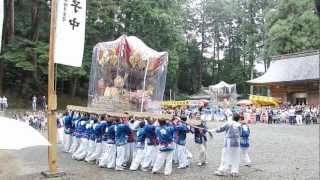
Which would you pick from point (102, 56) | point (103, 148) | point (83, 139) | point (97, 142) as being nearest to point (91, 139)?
point (97, 142)

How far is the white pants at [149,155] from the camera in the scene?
530 inches

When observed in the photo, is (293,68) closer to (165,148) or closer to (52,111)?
(165,148)

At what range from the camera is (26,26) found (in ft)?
145

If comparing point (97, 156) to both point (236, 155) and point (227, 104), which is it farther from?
point (227, 104)

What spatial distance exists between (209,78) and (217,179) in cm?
5516

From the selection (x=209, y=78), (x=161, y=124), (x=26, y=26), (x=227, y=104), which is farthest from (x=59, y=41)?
(x=209, y=78)

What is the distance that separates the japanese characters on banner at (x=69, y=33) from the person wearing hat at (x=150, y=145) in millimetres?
2724

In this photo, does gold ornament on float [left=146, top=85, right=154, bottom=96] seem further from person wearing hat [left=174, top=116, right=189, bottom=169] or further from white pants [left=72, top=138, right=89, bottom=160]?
person wearing hat [left=174, top=116, right=189, bottom=169]

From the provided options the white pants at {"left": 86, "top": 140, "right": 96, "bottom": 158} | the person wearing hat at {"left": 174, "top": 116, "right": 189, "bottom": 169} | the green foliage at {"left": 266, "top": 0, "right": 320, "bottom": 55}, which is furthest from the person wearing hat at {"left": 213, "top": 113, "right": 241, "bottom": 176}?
the green foliage at {"left": 266, "top": 0, "right": 320, "bottom": 55}

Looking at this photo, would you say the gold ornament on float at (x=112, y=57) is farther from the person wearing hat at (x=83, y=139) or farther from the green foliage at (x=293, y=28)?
the green foliage at (x=293, y=28)

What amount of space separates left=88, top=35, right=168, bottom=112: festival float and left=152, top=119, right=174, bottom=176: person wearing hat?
12.4ft

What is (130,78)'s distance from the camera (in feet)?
55.9

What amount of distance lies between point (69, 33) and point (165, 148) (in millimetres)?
4164

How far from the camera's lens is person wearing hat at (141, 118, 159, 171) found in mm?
13359
